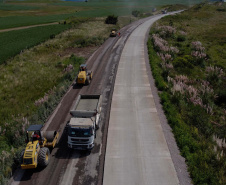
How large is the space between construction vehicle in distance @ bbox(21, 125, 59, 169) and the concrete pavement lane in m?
4.13

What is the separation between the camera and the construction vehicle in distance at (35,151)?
41.1 feet

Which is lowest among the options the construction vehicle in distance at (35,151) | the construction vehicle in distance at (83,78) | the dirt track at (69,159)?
the dirt track at (69,159)

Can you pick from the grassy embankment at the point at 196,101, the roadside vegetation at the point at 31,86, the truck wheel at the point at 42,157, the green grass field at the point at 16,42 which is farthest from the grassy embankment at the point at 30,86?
the grassy embankment at the point at 196,101

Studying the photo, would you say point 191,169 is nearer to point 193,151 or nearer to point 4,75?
point 193,151

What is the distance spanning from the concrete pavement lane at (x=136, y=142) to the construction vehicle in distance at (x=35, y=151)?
4.13 metres

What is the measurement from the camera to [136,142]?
1614 centimetres

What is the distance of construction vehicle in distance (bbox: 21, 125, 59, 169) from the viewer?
12539 mm

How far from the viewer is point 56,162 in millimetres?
14562

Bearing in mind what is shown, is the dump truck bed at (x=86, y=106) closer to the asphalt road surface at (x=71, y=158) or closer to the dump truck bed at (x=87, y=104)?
the dump truck bed at (x=87, y=104)

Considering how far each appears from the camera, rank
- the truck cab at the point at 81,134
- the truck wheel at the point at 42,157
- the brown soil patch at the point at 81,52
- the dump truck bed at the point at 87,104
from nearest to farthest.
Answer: the truck wheel at the point at 42,157
the truck cab at the point at 81,134
the dump truck bed at the point at 87,104
the brown soil patch at the point at 81,52

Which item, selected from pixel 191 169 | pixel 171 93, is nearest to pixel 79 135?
pixel 191 169

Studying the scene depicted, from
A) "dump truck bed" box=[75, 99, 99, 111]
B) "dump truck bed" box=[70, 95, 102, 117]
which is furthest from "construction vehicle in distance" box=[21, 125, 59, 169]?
"dump truck bed" box=[75, 99, 99, 111]

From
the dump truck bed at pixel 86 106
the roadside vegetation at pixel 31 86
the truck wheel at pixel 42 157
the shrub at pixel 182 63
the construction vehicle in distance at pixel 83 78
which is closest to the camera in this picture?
the truck wheel at pixel 42 157

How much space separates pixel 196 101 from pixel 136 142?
878 centimetres
